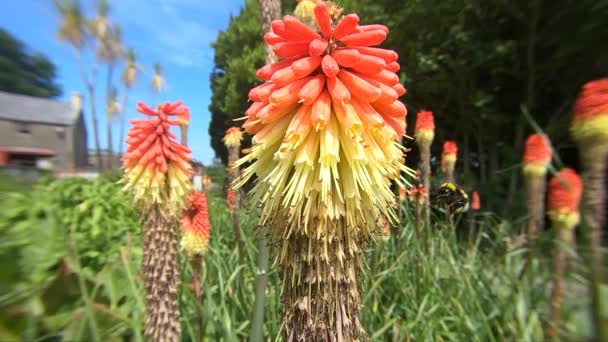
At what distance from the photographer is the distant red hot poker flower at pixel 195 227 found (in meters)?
2.78

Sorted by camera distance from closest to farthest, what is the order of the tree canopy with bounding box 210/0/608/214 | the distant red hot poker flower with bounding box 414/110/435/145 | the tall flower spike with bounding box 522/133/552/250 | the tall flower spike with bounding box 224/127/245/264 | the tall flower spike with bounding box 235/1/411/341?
the tall flower spike with bounding box 235/1/411/341 < the tall flower spike with bounding box 522/133/552/250 < the tall flower spike with bounding box 224/127/245/264 < the distant red hot poker flower with bounding box 414/110/435/145 < the tree canopy with bounding box 210/0/608/214

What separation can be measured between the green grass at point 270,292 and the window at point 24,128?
39235mm

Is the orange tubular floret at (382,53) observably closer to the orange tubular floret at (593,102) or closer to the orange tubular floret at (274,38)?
the orange tubular floret at (274,38)

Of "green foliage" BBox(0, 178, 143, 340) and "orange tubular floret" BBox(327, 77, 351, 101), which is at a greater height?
"orange tubular floret" BBox(327, 77, 351, 101)

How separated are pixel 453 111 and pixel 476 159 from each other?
4.49 ft

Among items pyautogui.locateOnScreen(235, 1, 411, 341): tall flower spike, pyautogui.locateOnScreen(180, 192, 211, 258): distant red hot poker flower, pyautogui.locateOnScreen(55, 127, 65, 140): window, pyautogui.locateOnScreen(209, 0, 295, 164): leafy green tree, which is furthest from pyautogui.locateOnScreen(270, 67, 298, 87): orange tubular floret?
pyautogui.locateOnScreen(55, 127, 65, 140): window

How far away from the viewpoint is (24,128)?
36.6 m

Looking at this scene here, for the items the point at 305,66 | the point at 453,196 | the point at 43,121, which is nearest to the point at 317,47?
the point at 305,66

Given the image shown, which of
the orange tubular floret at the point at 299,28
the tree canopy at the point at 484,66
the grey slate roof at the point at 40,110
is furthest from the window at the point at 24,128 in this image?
the orange tubular floret at the point at 299,28

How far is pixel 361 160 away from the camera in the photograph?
1.16 metres

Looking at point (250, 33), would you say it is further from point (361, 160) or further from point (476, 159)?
point (361, 160)

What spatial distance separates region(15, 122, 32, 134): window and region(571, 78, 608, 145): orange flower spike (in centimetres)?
4357

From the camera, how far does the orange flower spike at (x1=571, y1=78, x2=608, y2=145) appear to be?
0.98m

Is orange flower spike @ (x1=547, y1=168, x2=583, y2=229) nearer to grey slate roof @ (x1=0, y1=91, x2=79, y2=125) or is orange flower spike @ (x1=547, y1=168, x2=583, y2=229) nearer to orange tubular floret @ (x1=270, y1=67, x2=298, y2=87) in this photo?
orange tubular floret @ (x1=270, y1=67, x2=298, y2=87)
